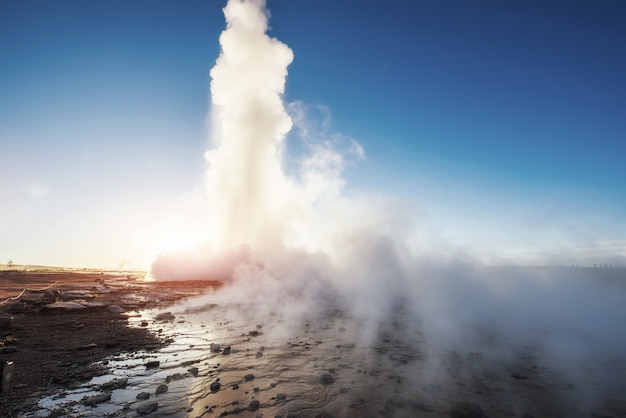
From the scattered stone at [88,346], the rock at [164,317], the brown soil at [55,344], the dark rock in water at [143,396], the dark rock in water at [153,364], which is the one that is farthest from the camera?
the rock at [164,317]

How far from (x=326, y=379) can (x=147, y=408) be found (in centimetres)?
496

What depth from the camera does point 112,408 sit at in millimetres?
6801

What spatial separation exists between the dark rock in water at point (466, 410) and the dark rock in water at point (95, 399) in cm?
894

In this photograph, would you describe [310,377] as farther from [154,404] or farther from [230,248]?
[230,248]

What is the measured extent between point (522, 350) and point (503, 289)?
70.7ft

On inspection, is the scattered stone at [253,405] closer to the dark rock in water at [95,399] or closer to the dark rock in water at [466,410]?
the dark rock in water at [95,399]

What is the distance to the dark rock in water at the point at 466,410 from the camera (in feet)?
22.1

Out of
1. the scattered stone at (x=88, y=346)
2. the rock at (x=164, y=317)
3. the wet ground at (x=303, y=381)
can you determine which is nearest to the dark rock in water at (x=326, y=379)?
the wet ground at (x=303, y=381)

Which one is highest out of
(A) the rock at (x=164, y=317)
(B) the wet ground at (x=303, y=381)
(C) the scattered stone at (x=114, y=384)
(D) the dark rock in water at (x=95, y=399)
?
(D) the dark rock in water at (x=95, y=399)

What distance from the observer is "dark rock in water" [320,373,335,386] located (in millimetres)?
→ 8550

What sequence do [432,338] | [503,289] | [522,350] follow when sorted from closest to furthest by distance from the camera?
1. [522,350]
2. [432,338]
3. [503,289]

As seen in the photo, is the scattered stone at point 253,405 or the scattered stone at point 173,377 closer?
the scattered stone at point 253,405

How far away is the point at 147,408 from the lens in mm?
6750

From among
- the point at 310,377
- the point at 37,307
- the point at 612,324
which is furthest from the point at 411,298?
the point at 37,307
